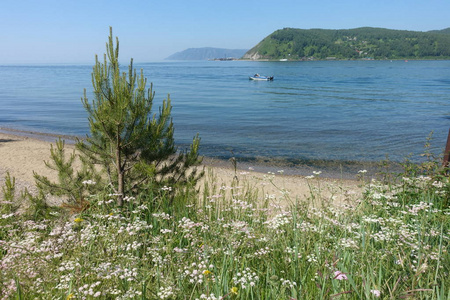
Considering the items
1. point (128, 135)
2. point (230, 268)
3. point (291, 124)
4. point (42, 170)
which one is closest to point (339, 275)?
point (230, 268)

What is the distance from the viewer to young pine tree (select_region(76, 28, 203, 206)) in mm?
5910

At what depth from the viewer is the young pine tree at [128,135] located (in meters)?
5.91

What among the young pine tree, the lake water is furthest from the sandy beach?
the young pine tree

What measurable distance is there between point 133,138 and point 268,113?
29973 mm

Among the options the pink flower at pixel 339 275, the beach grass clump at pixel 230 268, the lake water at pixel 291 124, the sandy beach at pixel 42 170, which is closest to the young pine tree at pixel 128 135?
the beach grass clump at pixel 230 268

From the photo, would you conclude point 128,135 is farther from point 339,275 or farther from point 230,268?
point 339,275

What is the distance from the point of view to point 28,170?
15.0 metres

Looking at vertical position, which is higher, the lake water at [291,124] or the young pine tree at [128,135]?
the young pine tree at [128,135]

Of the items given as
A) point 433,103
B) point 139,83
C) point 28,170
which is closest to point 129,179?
point 139,83

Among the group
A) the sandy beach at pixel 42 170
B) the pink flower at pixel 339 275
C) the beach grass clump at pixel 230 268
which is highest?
the pink flower at pixel 339 275

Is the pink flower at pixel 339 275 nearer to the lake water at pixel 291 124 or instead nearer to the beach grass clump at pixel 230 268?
the beach grass clump at pixel 230 268

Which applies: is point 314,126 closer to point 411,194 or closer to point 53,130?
point 53,130

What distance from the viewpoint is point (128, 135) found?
6.38 m

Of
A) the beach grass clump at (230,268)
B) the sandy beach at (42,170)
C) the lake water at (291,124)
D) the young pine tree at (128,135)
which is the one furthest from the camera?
the lake water at (291,124)
